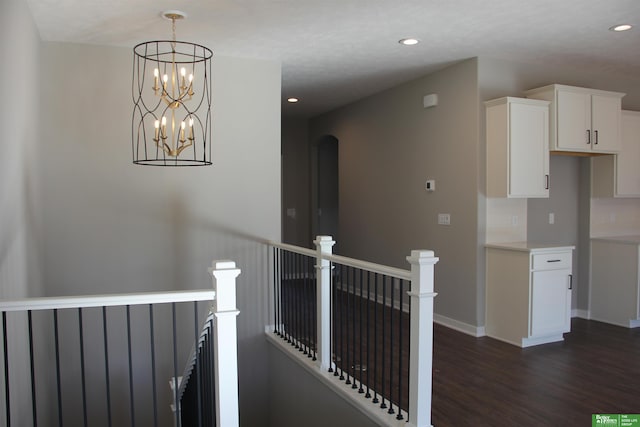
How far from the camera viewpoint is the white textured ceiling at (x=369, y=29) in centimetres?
336

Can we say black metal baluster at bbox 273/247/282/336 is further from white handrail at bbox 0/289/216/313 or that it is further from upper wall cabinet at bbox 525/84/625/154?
upper wall cabinet at bbox 525/84/625/154

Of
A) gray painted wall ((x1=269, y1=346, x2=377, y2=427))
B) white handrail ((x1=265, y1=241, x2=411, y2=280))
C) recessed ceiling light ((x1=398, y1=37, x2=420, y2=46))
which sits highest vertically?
recessed ceiling light ((x1=398, y1=37, x2=420, y2=46))

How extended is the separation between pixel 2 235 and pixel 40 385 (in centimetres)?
143

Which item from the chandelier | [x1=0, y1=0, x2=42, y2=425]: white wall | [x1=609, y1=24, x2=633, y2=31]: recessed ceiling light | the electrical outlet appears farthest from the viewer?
the electrical outlet

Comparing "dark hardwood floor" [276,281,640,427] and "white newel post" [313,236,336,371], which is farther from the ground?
"white newel post" [313,236,336,371]

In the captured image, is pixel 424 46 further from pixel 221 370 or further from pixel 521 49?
pixel 221 370

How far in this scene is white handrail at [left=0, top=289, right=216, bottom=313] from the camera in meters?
1.90

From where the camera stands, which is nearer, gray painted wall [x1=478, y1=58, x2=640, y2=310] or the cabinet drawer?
the cabinet drawer

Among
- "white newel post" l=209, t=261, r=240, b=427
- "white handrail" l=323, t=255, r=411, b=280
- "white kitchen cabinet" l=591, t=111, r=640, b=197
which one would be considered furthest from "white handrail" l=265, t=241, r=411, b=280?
"white kitchen cabinet" l=591, t=111, r=640, b=197

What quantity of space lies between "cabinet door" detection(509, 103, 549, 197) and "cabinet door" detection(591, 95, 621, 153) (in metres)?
0.67

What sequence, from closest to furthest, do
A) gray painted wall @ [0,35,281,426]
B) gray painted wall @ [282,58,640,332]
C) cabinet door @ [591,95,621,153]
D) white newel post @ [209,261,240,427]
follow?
white newel post @ [209,261,240,427]
gray painted wall @ [0,35,281,426]
gray painted wall @ [282,58,640,332]
cabinet door @ [591,95,621,153]

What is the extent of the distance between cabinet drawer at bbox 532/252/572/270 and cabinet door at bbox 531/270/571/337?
1.8 inches

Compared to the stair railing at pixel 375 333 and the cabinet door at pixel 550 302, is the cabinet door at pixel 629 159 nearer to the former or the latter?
the cabinet door at pixel 550 302

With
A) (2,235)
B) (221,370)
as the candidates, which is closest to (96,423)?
(2,235)
